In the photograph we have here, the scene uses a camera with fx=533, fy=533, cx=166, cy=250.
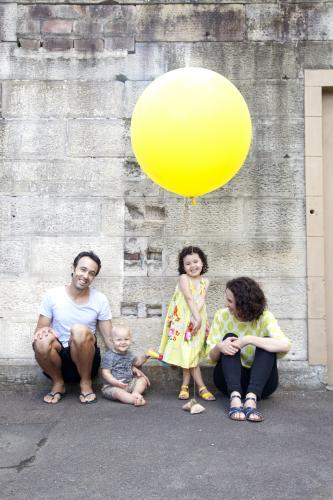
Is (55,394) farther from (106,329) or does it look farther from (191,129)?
(191,129)

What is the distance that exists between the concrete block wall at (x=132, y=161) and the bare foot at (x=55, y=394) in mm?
409

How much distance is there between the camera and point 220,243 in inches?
173

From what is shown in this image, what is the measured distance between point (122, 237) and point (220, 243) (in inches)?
31.8

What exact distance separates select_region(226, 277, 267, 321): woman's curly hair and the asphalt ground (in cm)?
67

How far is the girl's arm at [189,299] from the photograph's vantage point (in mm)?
3967

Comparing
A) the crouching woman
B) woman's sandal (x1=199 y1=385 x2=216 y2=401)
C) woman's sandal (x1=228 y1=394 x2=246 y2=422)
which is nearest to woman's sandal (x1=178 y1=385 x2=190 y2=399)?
woman's sandal (x1=199 y1=385 x2=216 y2=401)

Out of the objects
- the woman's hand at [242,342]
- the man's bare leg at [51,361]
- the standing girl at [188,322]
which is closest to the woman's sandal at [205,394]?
the standing girl at [188,322]

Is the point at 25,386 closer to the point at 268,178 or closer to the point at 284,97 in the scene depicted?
the point at 268,178

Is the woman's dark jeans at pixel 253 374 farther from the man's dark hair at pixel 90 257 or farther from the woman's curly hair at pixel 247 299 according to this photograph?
the man's dark hair at pixel 90 257

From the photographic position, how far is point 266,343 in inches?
141

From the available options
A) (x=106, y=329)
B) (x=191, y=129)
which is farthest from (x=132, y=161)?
(x=106, y=329)

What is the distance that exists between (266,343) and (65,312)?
5.06 ft

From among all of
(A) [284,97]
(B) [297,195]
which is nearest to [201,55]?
(A) [284,97]

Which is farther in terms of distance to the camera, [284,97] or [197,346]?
[284,97]
